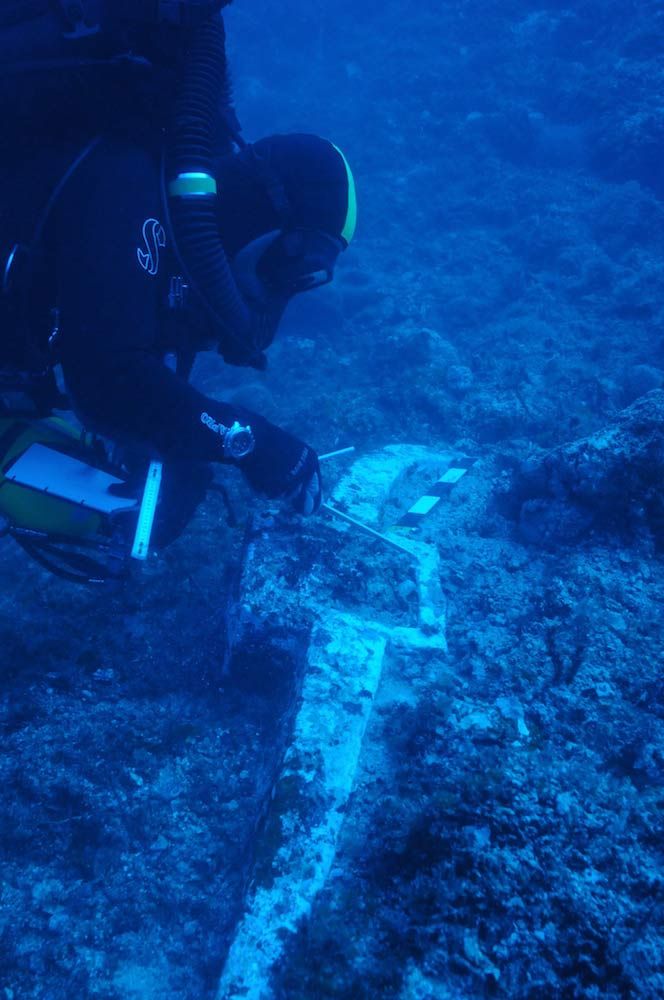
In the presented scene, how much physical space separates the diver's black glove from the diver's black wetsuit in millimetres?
272

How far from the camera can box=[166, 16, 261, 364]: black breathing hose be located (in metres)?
1.79

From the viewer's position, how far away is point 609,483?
8.34ft

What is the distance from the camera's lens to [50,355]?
1.82 metres

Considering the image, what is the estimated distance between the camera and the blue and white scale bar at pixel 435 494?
3363 millimetres

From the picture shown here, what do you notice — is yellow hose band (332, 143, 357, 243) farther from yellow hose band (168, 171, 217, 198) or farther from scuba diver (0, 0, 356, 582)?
yellow hose band (168, 171, 217, 198)

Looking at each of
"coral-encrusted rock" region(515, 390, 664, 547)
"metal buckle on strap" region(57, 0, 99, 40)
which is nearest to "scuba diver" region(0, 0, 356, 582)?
"metal buckle on strap" region(57, 0, 99, 40)

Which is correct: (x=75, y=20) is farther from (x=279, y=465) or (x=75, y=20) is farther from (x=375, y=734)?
(x=375, y=734)

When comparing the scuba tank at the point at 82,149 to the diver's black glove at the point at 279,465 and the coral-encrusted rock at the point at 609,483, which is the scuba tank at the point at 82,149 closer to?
the diver's black glove at the point at 279,465

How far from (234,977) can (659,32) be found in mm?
17417

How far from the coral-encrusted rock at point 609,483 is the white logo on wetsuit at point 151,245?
207 centimetres

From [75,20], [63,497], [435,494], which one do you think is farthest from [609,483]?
[75,20]

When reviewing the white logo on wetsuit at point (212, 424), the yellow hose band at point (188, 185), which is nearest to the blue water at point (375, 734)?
the white logo on wetsuit at point (212, 424)

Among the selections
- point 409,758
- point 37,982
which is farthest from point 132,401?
point 37,982

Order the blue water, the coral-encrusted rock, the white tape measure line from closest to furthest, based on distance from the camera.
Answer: the blue water
the white tape measure line
the coral-encrusted rock
